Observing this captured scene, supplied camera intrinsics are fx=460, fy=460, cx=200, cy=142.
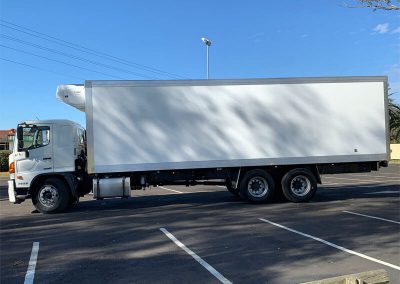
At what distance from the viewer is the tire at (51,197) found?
41.9ft

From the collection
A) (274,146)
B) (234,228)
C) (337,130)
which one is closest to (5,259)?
(234,228)

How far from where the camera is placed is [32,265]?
23.0 feet

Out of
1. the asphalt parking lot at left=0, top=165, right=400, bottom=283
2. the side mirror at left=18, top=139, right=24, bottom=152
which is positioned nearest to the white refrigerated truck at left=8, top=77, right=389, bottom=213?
the side mirror at left=18, top=139, right=24, bottom=152

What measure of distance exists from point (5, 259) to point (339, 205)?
30.0 ft

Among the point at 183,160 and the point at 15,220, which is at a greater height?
the point at 183,160

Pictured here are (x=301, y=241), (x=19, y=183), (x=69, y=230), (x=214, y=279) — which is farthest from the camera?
(x=19, y=183)

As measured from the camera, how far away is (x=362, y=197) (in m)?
15.0

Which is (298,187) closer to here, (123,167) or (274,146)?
(274,146)

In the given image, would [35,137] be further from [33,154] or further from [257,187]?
[257,187]

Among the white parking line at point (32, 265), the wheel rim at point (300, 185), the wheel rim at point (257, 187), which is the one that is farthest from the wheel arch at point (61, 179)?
the wheel rim at point (300, 185)

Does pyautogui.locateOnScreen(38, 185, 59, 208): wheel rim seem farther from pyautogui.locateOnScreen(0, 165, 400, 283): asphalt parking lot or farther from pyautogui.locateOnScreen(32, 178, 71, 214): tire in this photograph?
pyautogui.locateOnScreen(0, 165, 400, 283): asphalt parking lot

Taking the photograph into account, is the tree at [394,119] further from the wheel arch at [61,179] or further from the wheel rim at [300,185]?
the wheel arch at [61,179]

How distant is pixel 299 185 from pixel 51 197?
735 centimetres

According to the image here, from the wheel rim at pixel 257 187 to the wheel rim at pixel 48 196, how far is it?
5.64 m
